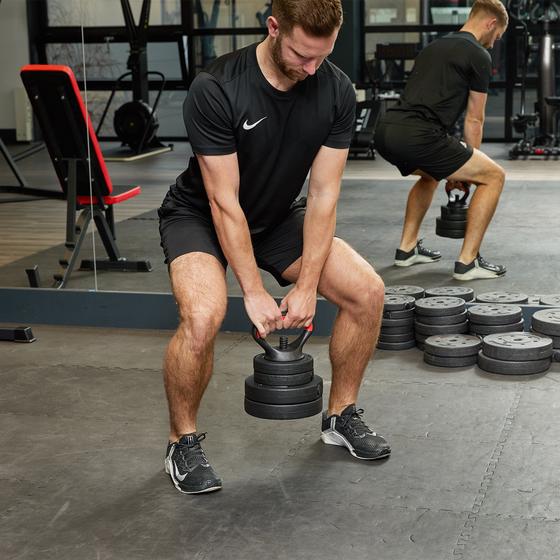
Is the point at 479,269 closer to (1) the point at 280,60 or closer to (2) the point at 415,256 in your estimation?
(2) the point at 415,256

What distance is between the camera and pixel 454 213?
363 cm

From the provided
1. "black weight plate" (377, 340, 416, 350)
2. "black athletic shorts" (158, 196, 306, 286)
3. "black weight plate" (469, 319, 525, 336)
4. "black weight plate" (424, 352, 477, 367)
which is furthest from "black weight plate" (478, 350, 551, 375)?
"black athletic shorts" (158, 196, 306, 286)

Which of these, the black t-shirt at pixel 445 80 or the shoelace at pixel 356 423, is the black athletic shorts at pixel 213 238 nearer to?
the shoelace at pixel 356 423

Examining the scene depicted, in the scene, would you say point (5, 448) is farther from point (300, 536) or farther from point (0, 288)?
point (0, 288)

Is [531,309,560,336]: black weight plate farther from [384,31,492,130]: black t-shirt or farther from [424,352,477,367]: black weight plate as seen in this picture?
[384,31,492,130]: black t-shirt

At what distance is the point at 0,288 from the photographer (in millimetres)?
4098

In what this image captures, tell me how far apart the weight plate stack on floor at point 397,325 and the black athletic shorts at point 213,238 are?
1.02 m

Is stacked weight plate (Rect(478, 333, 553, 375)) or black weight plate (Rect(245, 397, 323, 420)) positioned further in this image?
stacked weight plate (Rect(478, 333, 553, 375))

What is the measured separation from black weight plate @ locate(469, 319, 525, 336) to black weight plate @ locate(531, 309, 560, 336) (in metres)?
0.05

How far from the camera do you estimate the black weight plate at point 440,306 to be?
3.49m

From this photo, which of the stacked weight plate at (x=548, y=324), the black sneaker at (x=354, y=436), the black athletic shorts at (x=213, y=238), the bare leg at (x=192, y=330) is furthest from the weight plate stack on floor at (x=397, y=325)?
the bare leg at (x=192, y=330)

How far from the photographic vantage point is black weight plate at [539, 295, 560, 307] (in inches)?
144

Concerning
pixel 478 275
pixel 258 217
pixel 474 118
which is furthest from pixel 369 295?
pixel 478 275

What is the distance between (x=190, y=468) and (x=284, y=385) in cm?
33
